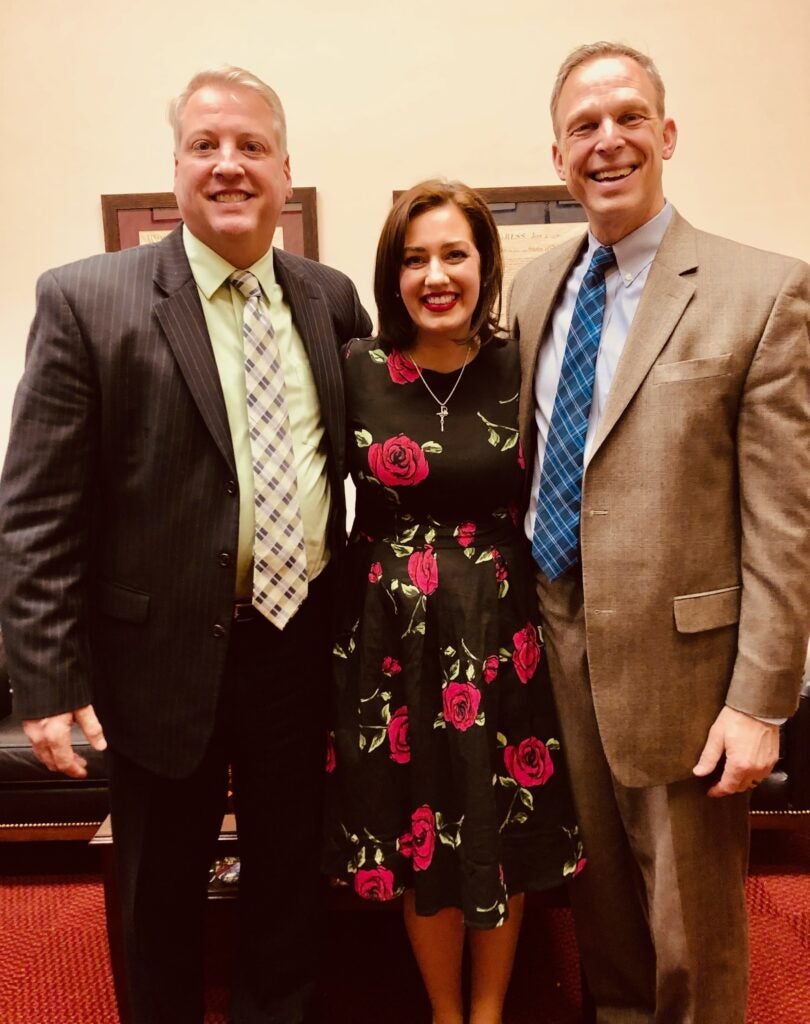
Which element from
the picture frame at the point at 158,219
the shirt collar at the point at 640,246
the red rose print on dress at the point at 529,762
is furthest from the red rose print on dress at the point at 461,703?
the picture frame at the point at 158,219

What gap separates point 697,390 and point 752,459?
14 centimetres

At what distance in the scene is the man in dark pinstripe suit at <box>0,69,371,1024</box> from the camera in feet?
4.10

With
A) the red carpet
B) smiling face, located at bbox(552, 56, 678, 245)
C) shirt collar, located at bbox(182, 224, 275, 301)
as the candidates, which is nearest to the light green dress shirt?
shirt collar, located at bbox(182, 224, 275, 301)

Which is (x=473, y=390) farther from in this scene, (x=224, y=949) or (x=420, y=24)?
(x=420, y=24)

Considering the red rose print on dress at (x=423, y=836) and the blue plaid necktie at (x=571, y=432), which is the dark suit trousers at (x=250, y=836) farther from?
the blue plaid necktie at (x=571, y=432)

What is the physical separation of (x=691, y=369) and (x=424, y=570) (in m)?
0.56

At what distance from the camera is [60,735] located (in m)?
1.28

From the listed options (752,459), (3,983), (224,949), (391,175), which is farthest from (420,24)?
(3,983)

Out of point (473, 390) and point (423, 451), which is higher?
point (473, 390)

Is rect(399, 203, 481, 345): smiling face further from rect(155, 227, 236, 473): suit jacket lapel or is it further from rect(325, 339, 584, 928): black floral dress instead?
rect(155, 227, 236, 473): suit jacket lapel

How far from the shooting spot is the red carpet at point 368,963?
1790 mm

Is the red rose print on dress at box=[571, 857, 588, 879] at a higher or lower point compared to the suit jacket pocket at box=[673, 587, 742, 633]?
lower

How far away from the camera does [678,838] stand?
1.37m

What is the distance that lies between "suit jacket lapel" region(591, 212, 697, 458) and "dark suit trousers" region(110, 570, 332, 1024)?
0.63 m
